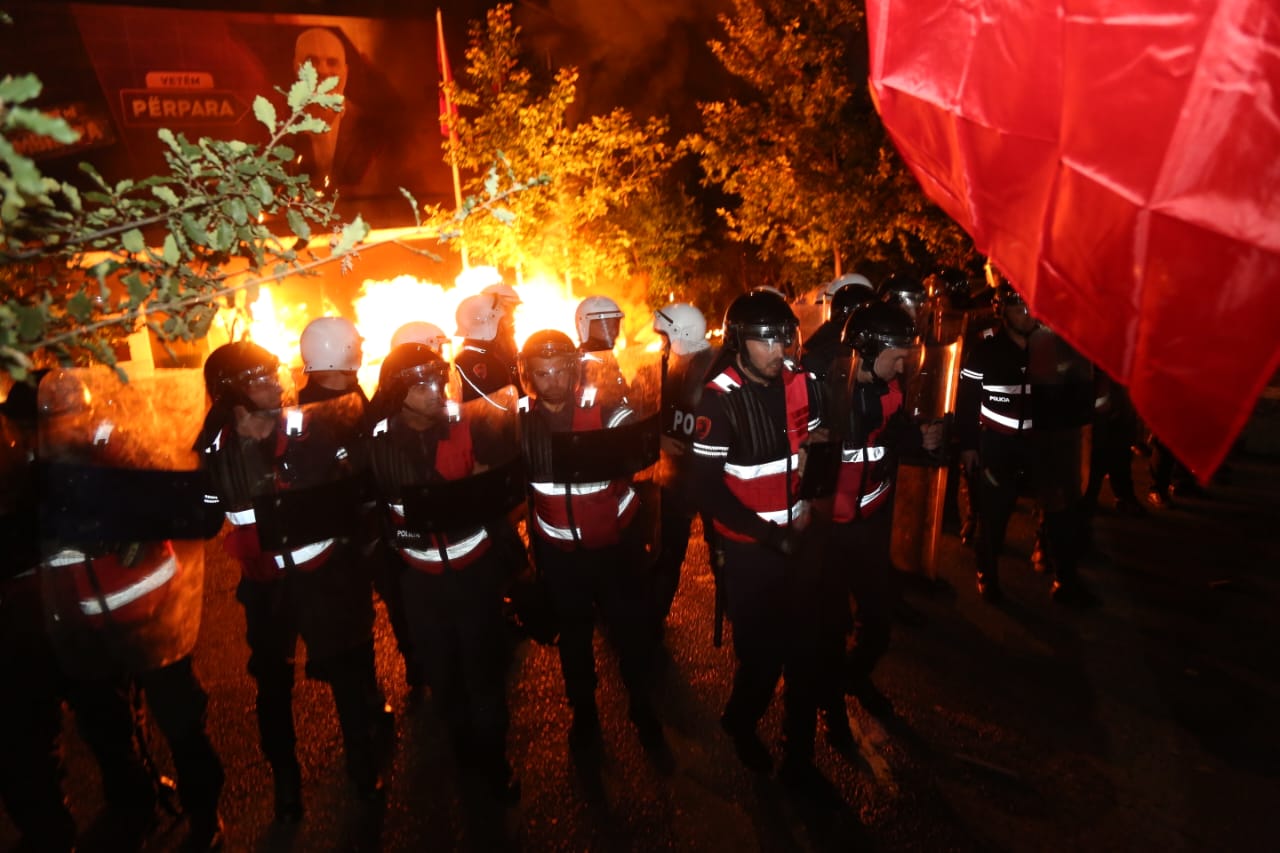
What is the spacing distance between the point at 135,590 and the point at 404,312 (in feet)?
37.1

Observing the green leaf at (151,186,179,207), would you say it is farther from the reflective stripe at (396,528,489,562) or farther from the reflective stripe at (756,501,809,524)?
the reflective stripe at (756,501,809,524)

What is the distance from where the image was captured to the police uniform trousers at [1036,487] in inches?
207

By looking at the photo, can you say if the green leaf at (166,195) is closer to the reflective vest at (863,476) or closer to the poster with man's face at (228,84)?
the reflective vest at (863,476)

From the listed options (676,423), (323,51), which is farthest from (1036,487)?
(323,51)

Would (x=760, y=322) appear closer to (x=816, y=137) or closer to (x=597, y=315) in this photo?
(x=597, y=315)

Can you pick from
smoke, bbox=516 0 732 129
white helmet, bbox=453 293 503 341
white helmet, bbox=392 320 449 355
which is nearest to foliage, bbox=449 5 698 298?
smoke, bbox=516 0 732 129

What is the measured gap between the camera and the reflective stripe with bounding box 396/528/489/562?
348cm

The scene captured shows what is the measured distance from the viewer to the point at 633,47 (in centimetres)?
1809

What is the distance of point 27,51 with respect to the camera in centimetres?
1361

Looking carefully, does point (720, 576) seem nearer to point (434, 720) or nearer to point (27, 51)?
point (434, 720)

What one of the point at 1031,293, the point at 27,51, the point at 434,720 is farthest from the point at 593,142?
the point at 1031,293

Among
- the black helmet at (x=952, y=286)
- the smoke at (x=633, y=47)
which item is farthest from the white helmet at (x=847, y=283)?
the smoke at (x=633, y=47)

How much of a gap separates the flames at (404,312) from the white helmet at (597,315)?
6.48m

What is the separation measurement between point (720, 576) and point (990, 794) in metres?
1.63
